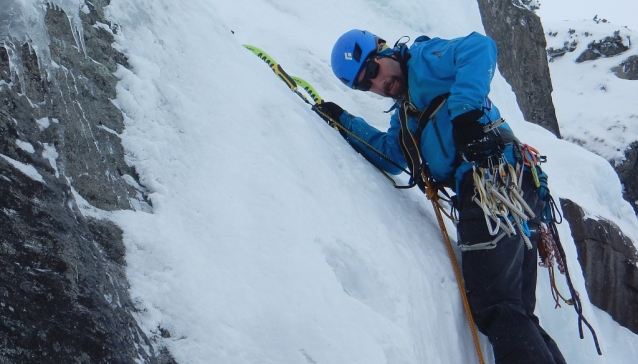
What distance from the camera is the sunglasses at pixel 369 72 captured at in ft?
9.33

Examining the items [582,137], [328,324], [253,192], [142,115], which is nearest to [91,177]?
[142,115]

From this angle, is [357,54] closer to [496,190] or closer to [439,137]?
[439,137]

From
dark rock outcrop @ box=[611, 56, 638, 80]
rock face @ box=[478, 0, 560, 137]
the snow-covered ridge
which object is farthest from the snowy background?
dark rock outcrop @ box=[611, 56, 638, 80]

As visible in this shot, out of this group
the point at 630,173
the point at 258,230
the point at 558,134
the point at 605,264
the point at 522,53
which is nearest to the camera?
the point at 258,230

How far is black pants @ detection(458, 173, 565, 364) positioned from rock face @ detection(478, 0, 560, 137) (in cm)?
1040

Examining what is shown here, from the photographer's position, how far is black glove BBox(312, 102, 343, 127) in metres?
3.07

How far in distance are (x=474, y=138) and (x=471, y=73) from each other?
319 mm

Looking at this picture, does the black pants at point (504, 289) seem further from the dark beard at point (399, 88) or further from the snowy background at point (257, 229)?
the dark beard at point (399, 88)

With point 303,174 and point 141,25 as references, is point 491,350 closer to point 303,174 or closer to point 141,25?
point 303,174

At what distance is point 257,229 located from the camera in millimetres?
1731

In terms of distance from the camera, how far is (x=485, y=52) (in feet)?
8.16

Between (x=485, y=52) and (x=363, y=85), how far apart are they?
73cm

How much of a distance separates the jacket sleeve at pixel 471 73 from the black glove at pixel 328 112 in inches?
31.7

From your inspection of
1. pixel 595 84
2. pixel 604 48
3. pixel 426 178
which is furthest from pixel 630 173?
pixel 426 178
